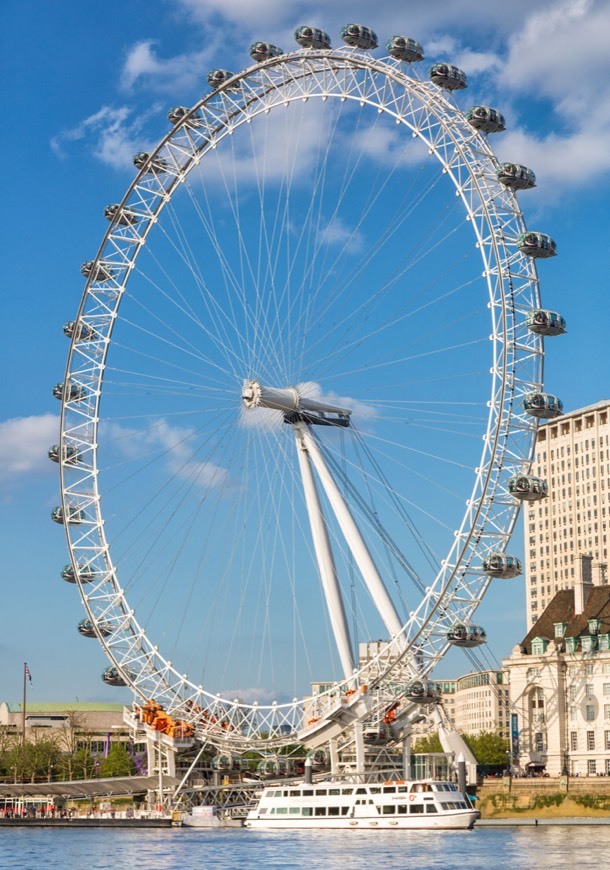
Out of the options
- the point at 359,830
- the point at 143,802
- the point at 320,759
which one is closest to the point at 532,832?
the point at 359,830

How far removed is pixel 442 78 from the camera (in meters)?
88.6

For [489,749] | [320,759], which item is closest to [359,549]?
[320,759]

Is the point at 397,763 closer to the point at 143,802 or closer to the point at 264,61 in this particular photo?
the point at 143,802

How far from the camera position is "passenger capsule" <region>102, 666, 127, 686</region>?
10826 cm

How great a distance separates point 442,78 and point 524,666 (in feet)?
150

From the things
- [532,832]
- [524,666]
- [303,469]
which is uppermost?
[303,469]

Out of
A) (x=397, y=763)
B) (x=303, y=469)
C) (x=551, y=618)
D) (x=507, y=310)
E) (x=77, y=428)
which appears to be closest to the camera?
(x=507, y=310)

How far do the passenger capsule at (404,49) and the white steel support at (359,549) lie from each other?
2325 cm

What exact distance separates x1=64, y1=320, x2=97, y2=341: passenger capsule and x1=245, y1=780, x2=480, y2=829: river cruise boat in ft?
111

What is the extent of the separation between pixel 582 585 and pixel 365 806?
29923 mm

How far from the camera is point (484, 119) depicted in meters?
88.2

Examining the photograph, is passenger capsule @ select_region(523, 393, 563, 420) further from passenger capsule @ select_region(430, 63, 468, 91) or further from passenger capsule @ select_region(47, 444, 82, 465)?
passenger capsule @ select_region(47, 444, 82, 465)

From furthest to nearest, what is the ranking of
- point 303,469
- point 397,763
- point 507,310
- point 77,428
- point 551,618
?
1. point 551,618
2. point 77,428
3. point 397,763
4. point 303,469
5. point 507,310

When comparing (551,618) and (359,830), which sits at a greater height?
(551,618)
